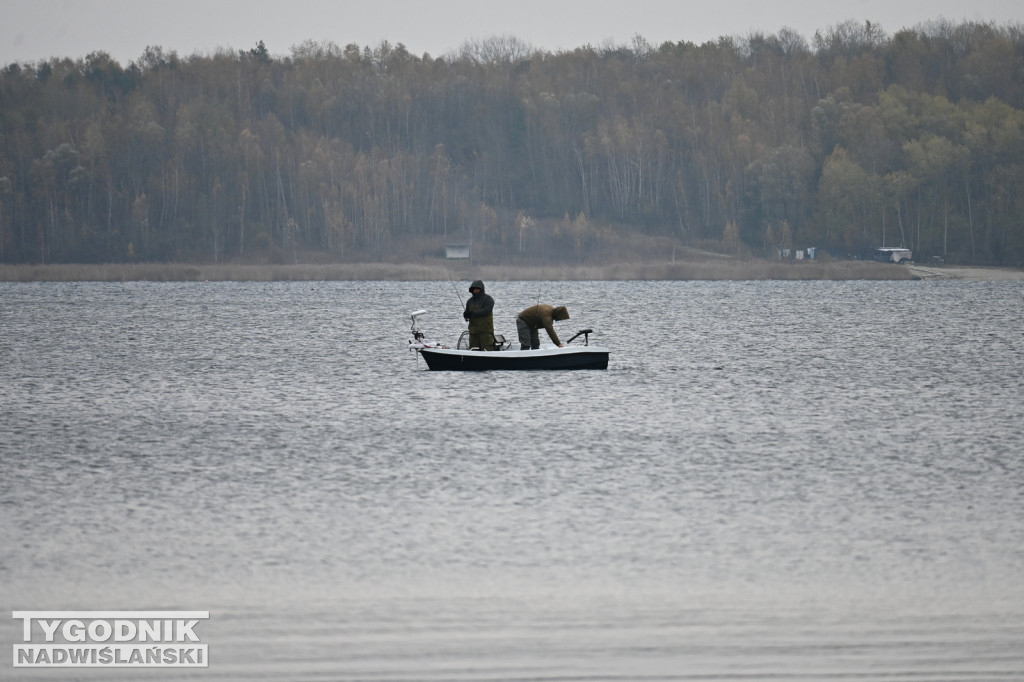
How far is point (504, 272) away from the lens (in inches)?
5027

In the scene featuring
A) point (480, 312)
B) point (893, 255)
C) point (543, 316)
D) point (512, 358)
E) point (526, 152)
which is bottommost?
point (512, 358)

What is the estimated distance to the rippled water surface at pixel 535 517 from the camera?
970 centimetres

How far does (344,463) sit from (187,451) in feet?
8.94

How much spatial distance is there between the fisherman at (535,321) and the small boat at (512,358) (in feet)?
0.97

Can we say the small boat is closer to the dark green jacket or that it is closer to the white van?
the dark green jacket

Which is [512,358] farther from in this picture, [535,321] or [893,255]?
[893,255]

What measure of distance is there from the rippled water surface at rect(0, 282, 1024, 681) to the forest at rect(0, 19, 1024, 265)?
Result: 99900 mm

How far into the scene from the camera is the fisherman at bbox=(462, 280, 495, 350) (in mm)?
29125

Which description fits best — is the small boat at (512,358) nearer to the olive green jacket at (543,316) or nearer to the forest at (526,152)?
the olive green jacket at (543,316)

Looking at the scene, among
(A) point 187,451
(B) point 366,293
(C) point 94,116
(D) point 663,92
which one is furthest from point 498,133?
(A) point 187,451

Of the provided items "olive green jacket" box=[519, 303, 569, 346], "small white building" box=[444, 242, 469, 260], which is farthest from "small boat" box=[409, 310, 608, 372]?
"small white building" box=[444, 242, 469, 260]

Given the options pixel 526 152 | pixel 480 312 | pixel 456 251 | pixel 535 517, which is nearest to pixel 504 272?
pixel 456 251

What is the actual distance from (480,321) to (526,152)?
12344cm

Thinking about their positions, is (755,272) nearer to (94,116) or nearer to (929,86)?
(929,86)
